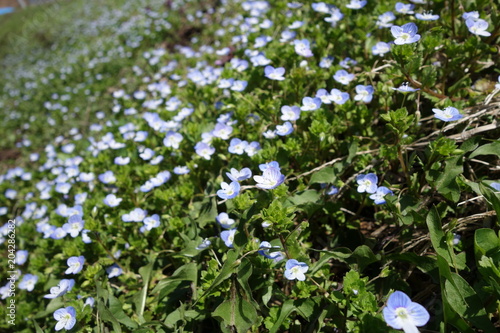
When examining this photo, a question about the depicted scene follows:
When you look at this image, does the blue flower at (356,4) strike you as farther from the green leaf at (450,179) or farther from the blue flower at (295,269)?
the blue flower at (295,269)

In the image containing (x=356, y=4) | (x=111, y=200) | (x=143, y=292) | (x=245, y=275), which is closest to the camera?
(x=245, y=275)

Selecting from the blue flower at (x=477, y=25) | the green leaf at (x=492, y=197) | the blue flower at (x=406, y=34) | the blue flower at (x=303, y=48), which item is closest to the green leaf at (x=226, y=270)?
the green leaf at (x=492, y=197)

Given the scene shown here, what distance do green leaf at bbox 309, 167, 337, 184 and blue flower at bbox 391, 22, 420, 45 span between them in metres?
0.76

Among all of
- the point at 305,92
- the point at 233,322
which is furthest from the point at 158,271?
the point at 305,92

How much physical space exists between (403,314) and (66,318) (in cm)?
167

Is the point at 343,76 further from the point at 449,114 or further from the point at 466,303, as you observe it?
the point at 466,303

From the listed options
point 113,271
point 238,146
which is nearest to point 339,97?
point 238,146

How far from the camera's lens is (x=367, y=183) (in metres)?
2.08

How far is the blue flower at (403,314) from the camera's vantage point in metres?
1.28

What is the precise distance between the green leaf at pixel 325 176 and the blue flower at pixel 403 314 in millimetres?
902

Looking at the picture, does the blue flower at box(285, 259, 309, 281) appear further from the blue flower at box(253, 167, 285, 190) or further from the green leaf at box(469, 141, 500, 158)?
the green leaf at box(469, 141, 500, 158)

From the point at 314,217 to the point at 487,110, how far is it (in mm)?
1131

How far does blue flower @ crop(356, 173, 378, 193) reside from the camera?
80.2 inches

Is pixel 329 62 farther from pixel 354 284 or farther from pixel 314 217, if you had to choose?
pixel 354 284
